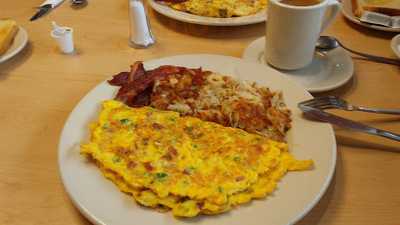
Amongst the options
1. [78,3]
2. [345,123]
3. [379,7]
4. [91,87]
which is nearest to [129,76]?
[91,87]

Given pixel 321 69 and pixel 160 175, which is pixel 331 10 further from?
pixel 160 175

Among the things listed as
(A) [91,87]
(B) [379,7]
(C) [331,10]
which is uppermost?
(C) [331,10]

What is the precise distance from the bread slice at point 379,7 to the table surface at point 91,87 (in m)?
0.06

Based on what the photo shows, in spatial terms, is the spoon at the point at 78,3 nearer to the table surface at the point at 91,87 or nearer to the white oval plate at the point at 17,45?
the table surface at the point at 91,87

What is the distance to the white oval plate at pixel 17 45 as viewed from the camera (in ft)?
4.08

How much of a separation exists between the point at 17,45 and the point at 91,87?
1.08ft

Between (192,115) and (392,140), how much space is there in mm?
464

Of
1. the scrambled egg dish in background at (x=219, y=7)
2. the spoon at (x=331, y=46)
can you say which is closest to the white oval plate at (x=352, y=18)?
the spoon at (x=331, y=46)

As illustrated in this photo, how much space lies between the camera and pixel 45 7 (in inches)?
60.2

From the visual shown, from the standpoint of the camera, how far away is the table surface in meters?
0.83

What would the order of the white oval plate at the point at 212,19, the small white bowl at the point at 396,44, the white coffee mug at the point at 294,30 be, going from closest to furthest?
the white coffee mug at the point at 294,30, the small white bowl at the point at 396,44, the white oval plate at the point at 212,19

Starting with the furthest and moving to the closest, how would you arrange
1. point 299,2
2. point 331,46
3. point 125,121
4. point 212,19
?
1. point 212,19
2. point 331,46
3. point 299,2
4. point 125,121

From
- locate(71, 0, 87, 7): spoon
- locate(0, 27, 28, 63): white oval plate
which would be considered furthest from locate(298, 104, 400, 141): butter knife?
locate(71, 0, 87, 7): spoon

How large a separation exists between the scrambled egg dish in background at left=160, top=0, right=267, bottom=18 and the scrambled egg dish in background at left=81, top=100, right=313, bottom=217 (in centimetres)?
57
